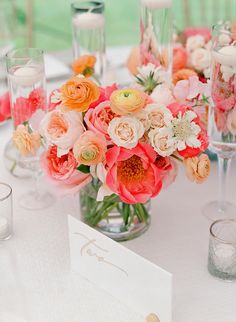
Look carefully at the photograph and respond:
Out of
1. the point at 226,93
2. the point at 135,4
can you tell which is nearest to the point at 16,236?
the point at 226,93

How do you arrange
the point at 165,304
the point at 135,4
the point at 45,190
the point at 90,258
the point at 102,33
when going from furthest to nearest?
the point at 135,4, the point at 102,33, the point at 45,190, the point at 90,258, the point at 165,304

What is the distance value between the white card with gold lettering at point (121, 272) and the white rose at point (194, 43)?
0.66 meters

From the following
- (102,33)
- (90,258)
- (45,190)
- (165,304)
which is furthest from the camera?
(102,33)

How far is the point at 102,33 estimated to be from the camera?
1.79 meters

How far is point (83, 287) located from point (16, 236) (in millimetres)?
234

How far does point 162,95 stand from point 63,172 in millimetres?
239

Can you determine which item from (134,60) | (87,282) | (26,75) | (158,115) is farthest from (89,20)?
(87,282)

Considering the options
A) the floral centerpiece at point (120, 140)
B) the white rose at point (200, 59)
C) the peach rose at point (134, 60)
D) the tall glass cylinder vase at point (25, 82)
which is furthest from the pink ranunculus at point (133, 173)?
the peach rose at point (134, 60)

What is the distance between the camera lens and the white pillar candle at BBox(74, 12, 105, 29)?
5.79 feet

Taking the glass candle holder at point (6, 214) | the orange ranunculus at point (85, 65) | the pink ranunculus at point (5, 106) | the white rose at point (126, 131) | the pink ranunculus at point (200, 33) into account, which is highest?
the white rose at point (126, 131)

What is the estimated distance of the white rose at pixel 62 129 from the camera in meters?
1.18

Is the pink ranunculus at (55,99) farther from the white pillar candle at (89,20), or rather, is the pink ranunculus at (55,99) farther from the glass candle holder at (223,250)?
the white pillar candle at (89,20)

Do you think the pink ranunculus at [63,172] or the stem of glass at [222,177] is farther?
the stem of glass at [222,177]

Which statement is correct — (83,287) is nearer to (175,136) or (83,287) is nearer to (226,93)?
(175,136)
